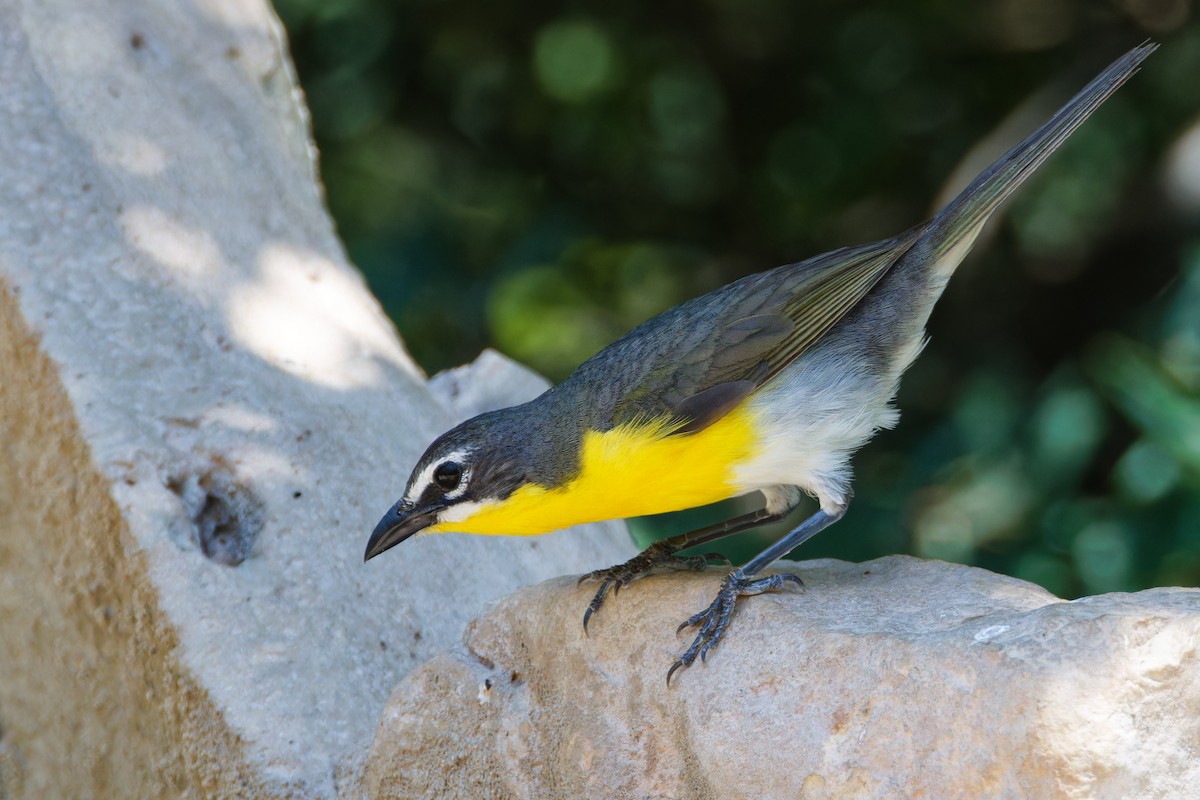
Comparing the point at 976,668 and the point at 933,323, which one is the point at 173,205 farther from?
the point at 933,323

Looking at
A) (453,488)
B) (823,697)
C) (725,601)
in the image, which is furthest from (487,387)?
(823,697)

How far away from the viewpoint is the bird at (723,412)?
3.44 meters

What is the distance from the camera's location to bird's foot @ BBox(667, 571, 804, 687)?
9.90 feet

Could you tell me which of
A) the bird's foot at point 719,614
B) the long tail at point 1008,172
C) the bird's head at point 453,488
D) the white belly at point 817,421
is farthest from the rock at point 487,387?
the bird's foot at point 719,614

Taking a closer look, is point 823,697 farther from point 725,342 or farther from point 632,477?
point 725,342

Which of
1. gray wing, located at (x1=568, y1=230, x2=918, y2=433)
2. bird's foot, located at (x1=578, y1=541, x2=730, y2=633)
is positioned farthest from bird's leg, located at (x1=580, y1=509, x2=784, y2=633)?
gray wing, located at (x1=568, y1=230, x2=918, y2=433)

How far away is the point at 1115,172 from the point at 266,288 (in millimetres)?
4023

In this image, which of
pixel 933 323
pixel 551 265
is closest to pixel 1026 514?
pixel 933 323

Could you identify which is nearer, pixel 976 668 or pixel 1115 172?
pixel 976 668

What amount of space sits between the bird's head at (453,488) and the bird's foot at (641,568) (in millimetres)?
342

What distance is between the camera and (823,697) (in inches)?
106

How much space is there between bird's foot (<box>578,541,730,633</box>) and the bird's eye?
434 millimetres

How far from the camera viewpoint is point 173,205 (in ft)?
14.8

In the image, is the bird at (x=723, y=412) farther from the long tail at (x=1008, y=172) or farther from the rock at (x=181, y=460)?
the rock at (x=181, y=460)
